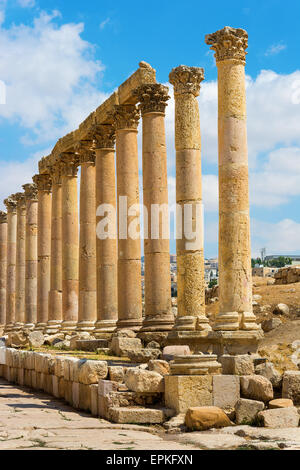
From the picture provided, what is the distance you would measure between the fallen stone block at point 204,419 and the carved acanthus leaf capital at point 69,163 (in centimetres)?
2553

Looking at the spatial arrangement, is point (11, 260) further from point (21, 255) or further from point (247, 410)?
point (247, 410)

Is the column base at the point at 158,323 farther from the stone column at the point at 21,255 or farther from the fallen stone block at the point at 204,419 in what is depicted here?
the stone column at the point at 21,255

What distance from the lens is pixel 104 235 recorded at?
31.4 m

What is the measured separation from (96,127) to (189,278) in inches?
452

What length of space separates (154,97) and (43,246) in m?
17.2

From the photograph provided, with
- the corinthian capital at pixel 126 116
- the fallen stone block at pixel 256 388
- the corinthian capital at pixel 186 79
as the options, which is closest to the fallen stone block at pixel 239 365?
the fallen stone block at pixel 256 388

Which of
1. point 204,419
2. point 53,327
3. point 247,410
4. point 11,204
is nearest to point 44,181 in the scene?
point 53,327

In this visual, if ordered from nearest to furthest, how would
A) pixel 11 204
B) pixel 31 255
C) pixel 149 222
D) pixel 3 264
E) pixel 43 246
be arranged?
pixel 149 222 < pixel 43 246 < pixel 31 255 < pixel 11 204 < pixel 3 264

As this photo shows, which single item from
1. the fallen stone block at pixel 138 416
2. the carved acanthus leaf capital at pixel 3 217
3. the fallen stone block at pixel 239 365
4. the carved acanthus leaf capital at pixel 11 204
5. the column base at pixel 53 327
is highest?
the carved acanthus leaf capital at pixel 11 204

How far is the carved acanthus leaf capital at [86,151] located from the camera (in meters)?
34.8

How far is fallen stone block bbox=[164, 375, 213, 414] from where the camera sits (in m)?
14.0

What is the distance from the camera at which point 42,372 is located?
2031cm

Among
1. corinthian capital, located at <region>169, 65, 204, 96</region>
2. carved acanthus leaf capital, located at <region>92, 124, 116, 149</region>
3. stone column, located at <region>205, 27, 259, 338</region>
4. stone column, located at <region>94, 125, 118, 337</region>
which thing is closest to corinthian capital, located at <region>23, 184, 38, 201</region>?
carved acanthus leaf capital, located at <region>92, 124, 116, 149</region>

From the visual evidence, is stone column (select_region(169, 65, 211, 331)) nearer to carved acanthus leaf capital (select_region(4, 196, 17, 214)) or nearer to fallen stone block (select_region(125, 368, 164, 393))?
fallen stone block (select_region(125, 368, 164, 393))
